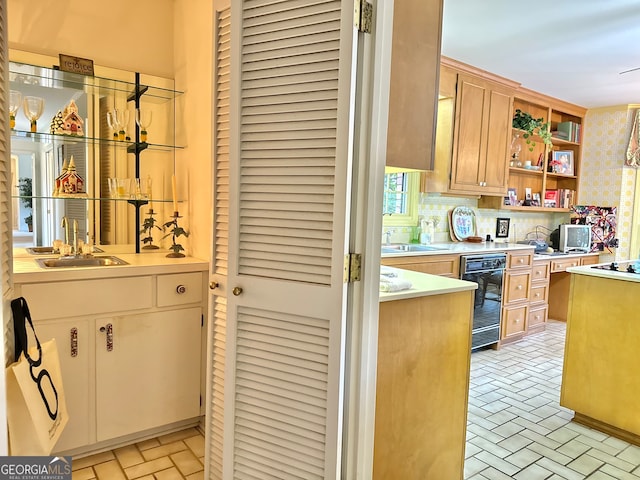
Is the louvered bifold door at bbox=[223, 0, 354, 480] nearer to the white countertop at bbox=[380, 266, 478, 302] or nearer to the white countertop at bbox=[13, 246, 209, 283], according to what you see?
the white countertop at bbox=[380, 266, 478, 302]

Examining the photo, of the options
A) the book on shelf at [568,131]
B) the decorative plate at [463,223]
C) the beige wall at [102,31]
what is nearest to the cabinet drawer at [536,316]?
the decorative plate at [463,223]

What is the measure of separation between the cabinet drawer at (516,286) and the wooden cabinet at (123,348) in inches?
121

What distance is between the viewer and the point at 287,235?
1585 mm

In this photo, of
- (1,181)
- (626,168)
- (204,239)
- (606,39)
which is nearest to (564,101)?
(626,168)

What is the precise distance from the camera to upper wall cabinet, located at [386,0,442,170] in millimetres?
1620

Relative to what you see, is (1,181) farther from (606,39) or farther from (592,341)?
(606,39)

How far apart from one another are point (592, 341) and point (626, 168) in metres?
3.69

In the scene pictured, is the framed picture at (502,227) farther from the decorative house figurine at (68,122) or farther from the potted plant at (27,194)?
the potted plant at (27,194)

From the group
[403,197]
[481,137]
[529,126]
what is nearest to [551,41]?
[481,137]

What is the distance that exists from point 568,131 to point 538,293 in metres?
2.26

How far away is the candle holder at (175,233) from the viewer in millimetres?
2594

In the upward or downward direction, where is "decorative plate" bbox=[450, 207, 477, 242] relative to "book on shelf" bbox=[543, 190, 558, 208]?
downward

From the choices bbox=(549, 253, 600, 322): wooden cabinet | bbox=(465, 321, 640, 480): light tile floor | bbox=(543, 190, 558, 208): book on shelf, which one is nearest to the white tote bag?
bbox=(465, 321, 640, 480): light tile floor

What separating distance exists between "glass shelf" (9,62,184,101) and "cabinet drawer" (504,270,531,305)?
11.2ft
